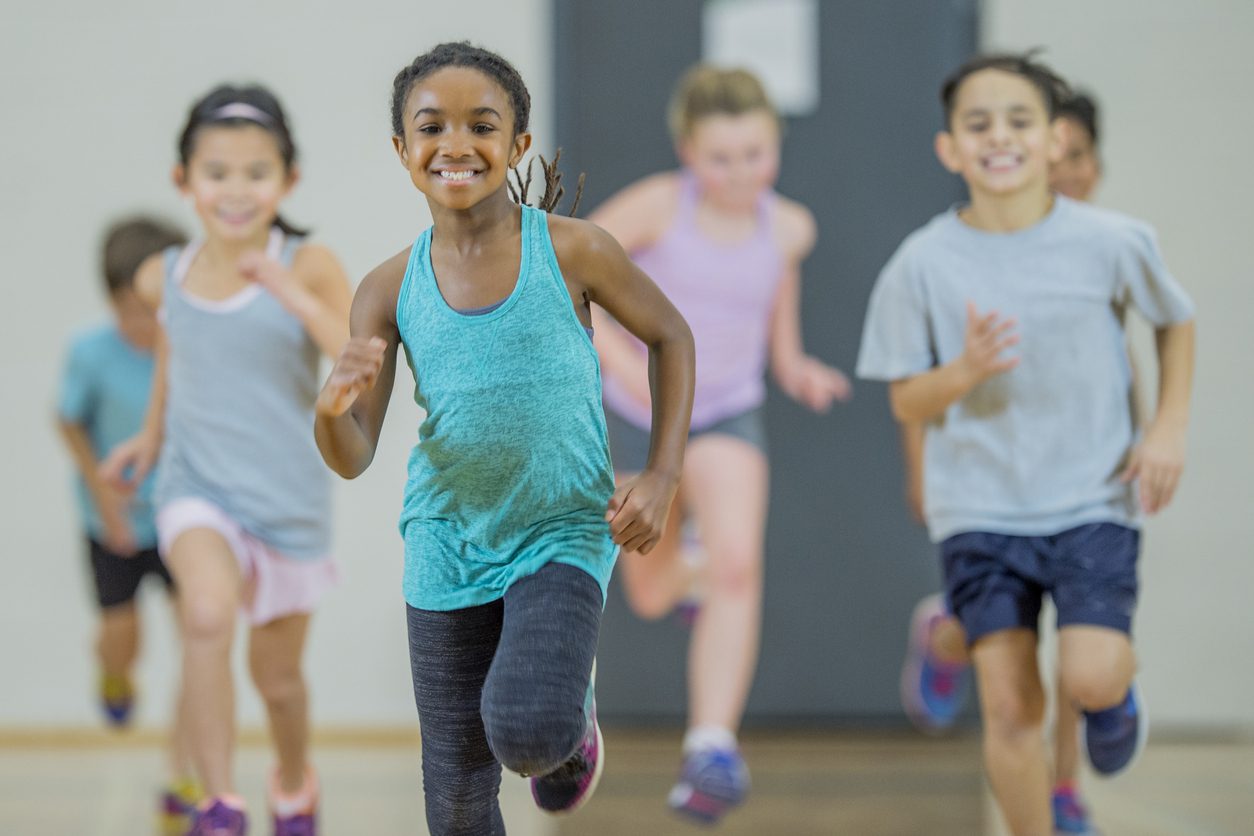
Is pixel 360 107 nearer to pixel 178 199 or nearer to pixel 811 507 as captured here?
pixel 178 199

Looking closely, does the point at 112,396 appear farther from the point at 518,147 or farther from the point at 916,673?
the point at 518,147

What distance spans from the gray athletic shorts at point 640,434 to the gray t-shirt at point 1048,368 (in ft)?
4.11

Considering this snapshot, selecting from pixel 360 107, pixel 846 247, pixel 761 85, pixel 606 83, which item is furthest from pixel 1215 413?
pixel 360 107

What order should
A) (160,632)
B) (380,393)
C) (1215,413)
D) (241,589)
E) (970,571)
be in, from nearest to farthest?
(380,393)
(970,571)
(241,589)
(1215,413)
(160,632)

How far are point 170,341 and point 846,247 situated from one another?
2656 mm

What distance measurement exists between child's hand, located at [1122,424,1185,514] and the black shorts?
2.74m

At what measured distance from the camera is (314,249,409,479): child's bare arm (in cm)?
195

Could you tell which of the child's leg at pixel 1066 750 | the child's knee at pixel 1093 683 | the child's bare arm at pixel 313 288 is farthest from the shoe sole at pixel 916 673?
the child's bare arm at pixel 313 288

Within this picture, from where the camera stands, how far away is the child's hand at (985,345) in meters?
2.71

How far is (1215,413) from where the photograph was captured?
16.2 feet

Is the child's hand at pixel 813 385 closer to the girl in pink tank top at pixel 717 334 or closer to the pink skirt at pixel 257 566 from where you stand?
the girl in pink tank top at pixel 717 334

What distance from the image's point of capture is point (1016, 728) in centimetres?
275

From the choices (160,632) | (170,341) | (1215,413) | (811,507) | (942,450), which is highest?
(170,341)

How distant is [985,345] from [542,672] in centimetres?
111
